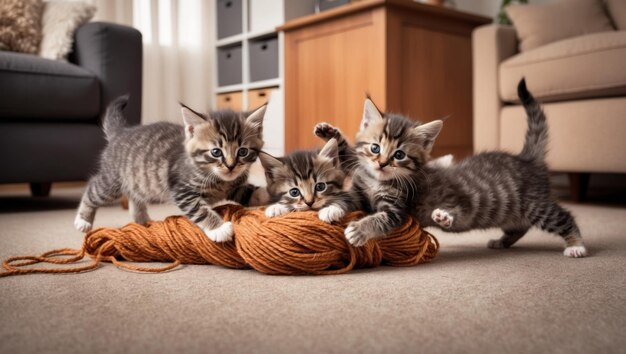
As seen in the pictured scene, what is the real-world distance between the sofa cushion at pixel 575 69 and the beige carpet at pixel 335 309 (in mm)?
1218

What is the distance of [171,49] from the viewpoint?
4523 mm

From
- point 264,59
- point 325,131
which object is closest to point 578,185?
point 325,131

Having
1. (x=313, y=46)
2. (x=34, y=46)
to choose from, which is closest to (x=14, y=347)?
(x=34, y=46)

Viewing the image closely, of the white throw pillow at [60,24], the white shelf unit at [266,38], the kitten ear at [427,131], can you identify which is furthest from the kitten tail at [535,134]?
the white shelf unit at [266,38]

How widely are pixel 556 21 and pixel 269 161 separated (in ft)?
7.79

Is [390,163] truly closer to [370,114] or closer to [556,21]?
[370,114]

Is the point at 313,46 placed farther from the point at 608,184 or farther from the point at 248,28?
the point at 608,184

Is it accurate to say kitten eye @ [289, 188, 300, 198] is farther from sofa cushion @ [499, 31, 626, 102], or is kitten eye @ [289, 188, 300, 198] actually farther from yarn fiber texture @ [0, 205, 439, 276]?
sofa cushion @ [499, 31, 626, 102]

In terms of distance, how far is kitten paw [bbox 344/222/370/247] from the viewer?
4.23ft

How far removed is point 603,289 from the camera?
3.81 feet

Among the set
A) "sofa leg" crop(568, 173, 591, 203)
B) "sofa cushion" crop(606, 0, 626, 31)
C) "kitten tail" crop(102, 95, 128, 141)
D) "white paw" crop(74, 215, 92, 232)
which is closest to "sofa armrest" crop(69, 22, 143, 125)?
"kitten tail" crop(102, 95, 128, 141)

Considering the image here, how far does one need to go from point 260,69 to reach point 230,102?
0.50m

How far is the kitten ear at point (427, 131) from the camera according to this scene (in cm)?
148

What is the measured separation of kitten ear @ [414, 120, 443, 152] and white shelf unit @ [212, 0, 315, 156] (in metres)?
2.70
